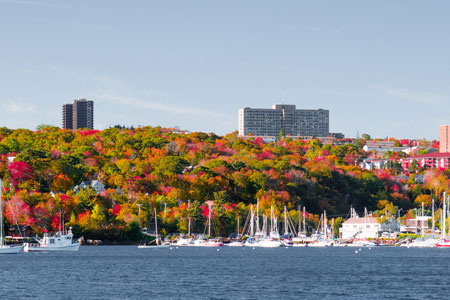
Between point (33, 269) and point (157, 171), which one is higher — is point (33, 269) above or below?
below

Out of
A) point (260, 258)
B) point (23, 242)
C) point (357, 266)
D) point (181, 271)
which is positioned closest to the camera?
point (181, 271)

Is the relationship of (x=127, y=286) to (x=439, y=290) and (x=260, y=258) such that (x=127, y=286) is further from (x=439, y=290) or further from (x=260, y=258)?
(x=260, y=258)

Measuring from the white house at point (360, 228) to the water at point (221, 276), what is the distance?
43960 mm

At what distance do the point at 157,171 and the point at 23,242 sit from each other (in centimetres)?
4650

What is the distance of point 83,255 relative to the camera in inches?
4498

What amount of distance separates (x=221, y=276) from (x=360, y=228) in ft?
280

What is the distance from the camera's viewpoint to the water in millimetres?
70000

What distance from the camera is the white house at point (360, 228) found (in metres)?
164

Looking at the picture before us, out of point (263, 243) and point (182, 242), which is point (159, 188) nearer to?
point (182, 242)

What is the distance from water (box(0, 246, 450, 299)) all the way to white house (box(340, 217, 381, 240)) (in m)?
44.0

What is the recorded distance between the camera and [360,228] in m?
165

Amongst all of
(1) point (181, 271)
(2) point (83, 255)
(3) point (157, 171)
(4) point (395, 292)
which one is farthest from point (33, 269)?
(3) point (157, 171)

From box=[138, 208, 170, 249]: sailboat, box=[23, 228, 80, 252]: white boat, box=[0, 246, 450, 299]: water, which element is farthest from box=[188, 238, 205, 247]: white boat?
box=[23, 228, 80, 252]: white boat

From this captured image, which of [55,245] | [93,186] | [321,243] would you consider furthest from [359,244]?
[55,245]
